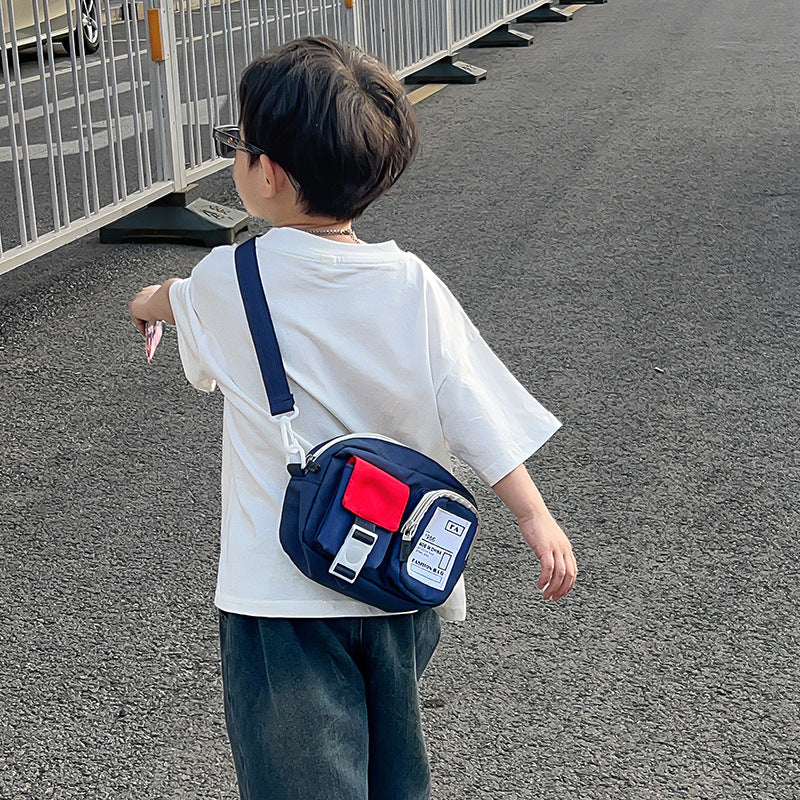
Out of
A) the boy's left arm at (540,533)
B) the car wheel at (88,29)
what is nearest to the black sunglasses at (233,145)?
the boy's left arm at (540,533)

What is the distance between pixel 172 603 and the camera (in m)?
3.14

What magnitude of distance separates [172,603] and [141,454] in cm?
98

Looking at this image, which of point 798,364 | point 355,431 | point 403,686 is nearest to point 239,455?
point 355,431

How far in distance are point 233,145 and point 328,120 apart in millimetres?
149

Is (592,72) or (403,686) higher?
(403,686)

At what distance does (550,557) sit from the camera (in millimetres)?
1772

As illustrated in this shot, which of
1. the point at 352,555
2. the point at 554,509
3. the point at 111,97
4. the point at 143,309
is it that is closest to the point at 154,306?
the point at 143,309

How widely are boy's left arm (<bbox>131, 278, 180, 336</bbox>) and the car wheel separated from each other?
435cm

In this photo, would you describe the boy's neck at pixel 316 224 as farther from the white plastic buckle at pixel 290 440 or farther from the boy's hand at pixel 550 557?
the boy's hand at pixel 550 557

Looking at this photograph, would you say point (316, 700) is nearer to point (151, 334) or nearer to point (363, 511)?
point (363, 511)

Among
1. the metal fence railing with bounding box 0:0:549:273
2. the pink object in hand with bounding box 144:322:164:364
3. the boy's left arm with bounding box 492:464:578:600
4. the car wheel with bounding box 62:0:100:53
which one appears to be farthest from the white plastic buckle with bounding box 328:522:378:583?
the car wheel with bounding box 62:0:100:53

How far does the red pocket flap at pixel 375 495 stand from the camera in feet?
5.39

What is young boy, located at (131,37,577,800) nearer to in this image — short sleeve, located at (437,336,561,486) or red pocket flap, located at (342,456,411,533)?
short sleeve, located at (437,336,561,486)

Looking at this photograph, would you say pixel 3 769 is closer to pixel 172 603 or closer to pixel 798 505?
pixel 172 603
